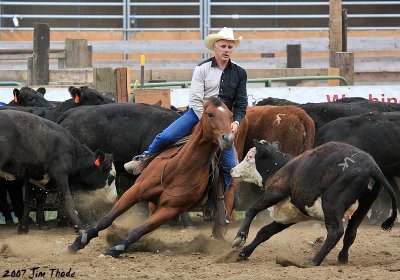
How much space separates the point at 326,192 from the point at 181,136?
5.59 ft

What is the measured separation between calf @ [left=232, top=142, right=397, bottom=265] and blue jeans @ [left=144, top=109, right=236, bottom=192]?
486 mm

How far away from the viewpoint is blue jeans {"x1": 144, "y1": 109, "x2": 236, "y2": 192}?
1003cm

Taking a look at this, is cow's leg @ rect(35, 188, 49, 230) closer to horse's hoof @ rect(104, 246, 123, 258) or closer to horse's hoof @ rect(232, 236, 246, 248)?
horse's hoof @ rect(104, 246, 123, 258)

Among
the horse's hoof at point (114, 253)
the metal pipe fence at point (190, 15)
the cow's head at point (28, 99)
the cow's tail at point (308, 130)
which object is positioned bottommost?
the horse's hoof at point (114, 253)

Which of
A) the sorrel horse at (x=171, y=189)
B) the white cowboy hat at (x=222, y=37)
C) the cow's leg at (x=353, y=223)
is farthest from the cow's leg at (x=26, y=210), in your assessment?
the cow's leg at (x=353, y=223)

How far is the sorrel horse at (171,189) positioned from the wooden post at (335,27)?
9.17 metres

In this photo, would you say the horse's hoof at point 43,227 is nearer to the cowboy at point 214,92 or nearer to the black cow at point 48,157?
the black cow at point 48,157

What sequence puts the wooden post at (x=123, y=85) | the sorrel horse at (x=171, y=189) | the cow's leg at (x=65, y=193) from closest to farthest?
the sorrel horse at (x=171, y=189)
the cow's leg at (x=65, y=193)
the wooden post at (x=123, y=85)

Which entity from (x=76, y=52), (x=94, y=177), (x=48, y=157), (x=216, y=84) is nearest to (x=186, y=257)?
(x=216, y=84)

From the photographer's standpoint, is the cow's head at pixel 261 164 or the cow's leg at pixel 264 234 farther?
the cow's head at pixel 261 164

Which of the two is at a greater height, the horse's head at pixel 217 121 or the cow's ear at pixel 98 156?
the horse's head at pixel 217 121

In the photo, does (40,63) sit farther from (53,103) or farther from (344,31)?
(344,31)

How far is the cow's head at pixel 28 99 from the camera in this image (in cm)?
1416

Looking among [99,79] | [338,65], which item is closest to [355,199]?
[99,79]
